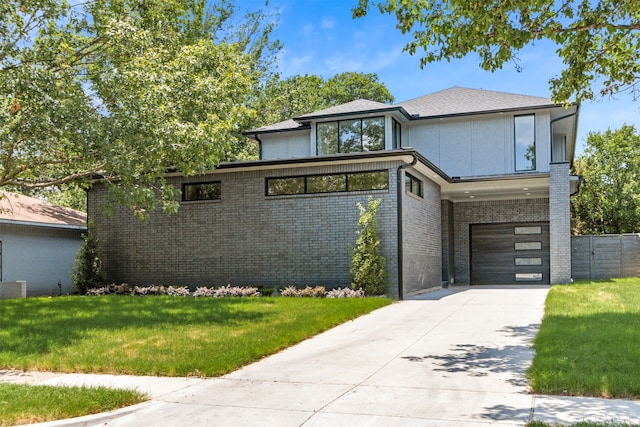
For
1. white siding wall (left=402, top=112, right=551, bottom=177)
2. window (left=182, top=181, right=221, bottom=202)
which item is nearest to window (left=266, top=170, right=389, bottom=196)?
window (left=182, top=181, right=221, bottom=202)

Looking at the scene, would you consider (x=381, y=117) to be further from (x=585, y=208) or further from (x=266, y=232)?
(x=585, y=208)

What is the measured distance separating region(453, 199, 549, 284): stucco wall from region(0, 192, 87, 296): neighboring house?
49.9 feet

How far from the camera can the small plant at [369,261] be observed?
1533cm

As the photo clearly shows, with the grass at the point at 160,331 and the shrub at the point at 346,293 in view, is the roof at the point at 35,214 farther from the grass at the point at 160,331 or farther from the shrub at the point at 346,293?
the shrub at the point at 346,293

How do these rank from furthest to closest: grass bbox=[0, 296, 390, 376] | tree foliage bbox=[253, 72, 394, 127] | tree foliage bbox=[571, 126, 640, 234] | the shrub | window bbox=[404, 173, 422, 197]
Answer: tree foliage bbox=[253, 72, 394, 127], tree foliage bbox=[571, 126, 640, 234], window bbox=[404, 173, 422, 197], the shrub, grass bbox=[0, 296, 390, 376]

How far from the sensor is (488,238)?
2338 cm

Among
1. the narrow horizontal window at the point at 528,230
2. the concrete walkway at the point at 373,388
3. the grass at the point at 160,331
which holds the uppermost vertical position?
the narrow horizontal window at the point at 528,230

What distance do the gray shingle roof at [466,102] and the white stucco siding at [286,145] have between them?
4.49 m

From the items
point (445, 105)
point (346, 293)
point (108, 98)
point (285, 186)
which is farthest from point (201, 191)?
point (445, 105)

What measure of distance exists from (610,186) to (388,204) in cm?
2162

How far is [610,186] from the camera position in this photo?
32156 mm

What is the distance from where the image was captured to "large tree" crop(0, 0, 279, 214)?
12.2m

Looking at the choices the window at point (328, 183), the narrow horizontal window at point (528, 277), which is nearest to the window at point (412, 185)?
the window at point (328, 183)

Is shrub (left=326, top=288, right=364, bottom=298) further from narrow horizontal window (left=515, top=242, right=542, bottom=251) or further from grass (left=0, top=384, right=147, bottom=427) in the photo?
narrow horizontal window (left=515, top=242, right=542, bottom=251)
